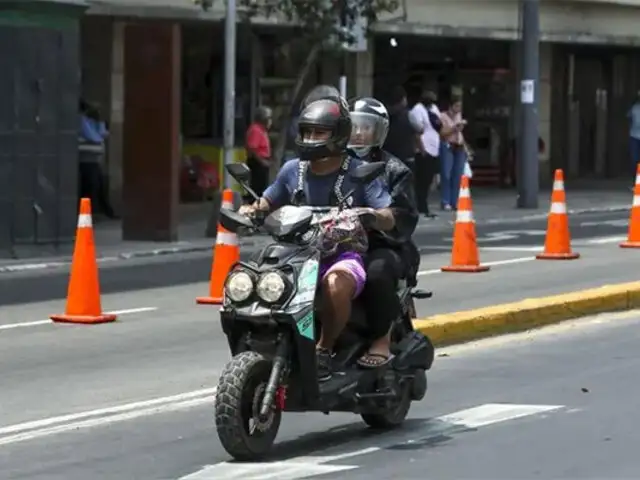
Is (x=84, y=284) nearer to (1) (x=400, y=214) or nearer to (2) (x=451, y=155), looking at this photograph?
(1) (x=400, y=214)

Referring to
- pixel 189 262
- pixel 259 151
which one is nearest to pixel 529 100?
pixel 259 151

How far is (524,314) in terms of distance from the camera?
1352 centimetres

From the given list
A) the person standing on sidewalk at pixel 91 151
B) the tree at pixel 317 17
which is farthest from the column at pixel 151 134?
the person standing on sidewalk at pixel 91 151

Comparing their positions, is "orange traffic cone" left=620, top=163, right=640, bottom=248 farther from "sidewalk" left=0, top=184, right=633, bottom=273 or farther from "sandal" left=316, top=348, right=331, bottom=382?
"sandal" left=316, top=348, right=331, bottom=382

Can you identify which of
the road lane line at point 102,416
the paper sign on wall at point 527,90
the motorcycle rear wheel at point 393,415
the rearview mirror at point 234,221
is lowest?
the road lane line at point 102,416

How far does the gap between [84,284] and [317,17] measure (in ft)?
32.1

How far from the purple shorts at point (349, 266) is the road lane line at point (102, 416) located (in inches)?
73.3

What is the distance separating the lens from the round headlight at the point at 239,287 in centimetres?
834

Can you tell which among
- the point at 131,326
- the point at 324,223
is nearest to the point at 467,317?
the point at 131,326

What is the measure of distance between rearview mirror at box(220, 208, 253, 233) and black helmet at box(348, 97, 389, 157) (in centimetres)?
91

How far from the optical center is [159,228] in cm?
2184

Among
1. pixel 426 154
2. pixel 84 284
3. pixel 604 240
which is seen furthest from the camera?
pixel 426 154

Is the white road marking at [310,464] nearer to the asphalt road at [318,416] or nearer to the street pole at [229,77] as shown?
the asphalt road at [318,416]

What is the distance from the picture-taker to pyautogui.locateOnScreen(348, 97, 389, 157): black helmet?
9367 millimetres
